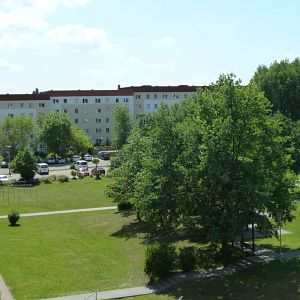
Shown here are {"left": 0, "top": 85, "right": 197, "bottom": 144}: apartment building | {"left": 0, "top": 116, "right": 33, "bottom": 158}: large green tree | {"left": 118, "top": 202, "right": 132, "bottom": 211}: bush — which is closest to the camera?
{"left": 118, "top": 202, "right": 132, "bottom": 211}: bush

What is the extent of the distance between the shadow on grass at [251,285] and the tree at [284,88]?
138 ft

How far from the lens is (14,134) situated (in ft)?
273

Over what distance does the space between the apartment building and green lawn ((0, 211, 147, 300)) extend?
63.6 meters

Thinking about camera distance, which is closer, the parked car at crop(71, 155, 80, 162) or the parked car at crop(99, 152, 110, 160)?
the parked car at crop(71, 155, 80, 162)

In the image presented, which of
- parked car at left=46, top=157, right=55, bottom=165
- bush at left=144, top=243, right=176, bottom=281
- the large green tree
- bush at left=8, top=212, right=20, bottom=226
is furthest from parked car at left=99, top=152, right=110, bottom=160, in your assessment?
bush at left=144, top=243, right=176, bottom=281

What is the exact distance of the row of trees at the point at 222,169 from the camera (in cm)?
2556

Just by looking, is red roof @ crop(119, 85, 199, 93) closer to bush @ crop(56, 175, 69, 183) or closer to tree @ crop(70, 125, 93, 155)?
tree @ crop(70, 125, 93, 155)

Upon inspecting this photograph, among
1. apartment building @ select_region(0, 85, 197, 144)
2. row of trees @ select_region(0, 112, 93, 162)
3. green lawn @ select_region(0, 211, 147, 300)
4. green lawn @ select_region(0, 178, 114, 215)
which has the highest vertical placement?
apartment building @ select_region(0, 85, 197, 144)

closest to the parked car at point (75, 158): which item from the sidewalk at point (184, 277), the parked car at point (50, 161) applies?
the parked car at point (50, 161)

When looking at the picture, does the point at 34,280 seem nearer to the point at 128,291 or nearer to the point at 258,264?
the point at 128,291

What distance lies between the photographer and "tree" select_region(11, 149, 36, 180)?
64.2 metres

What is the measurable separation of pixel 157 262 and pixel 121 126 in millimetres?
71614

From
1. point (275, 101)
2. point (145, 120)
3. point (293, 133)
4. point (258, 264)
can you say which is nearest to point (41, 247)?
point (258, 264)

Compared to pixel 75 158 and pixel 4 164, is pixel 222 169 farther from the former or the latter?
pixel 75 158
